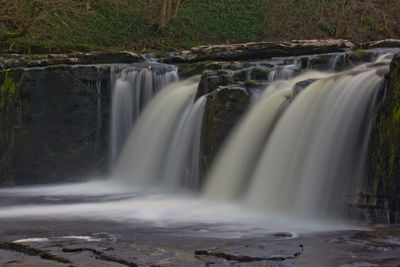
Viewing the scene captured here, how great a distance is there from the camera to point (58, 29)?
20.1m

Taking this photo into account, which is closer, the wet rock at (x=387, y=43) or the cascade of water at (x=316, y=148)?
the cascade of water at (x=316, y=148)

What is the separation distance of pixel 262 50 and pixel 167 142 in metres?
4.55

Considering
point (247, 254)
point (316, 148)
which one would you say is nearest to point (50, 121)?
point (316, 148)

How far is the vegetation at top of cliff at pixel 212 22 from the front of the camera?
21516mm

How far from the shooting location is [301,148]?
22.5ft

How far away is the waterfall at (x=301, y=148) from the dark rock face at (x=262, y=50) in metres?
5.30

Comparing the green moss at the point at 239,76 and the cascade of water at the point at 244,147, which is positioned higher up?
the green moss at the point at 239,76

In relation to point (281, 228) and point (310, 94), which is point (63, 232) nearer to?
point (281, 228)

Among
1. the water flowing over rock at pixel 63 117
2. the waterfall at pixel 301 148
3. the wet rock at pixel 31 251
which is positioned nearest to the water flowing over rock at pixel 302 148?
the waterfall at pixel 301 148

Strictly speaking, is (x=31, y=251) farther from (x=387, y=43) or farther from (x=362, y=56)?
(x=387, y=43)

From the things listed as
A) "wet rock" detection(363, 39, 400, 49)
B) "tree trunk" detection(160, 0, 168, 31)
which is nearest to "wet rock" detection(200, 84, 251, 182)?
"wet rock" detection(363, 39, 400, 49)

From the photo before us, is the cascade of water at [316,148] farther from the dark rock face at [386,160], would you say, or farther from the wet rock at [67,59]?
the wet rock at [67,59]

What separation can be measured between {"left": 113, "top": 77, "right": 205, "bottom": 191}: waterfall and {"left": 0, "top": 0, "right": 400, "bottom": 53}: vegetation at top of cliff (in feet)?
31.5

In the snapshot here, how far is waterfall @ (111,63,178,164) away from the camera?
39.0 ft
